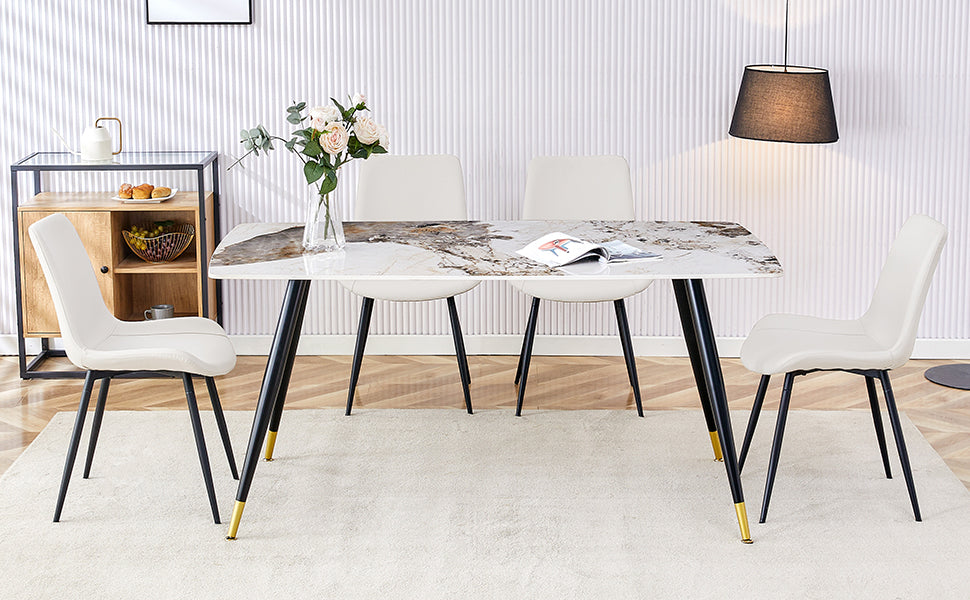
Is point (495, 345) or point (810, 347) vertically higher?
point (810, 347)

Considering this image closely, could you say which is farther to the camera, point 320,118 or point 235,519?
point 320,118

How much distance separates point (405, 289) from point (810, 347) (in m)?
1.37

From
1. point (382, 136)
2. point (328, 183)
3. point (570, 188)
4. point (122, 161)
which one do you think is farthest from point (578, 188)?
point (122, 161)

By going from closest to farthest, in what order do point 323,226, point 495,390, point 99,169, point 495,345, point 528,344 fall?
1. point 323,226
2. point 528,344
3. point 99,169
4. point 495,390
5. point 495,345

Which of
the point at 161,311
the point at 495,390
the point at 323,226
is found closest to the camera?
the point at 323,226

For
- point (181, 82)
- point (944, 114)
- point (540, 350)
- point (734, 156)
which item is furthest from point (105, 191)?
point (944, 114)

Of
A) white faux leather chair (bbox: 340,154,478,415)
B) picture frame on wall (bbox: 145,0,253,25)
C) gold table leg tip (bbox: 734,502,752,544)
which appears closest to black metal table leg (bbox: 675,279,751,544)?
gold table leg tip (bbox: 734,502,752,544)

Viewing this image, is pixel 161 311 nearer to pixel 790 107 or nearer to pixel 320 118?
pixel 320 118

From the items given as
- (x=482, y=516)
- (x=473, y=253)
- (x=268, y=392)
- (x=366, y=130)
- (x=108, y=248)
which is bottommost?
(x=482, y=516)

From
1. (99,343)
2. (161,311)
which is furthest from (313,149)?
(161,311)

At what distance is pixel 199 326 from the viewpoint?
3.11 meters

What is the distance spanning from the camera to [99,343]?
9.61 feet

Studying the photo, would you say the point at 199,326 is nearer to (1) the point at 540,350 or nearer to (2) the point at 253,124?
(2) the point at 253,124

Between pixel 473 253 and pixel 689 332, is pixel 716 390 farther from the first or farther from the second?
pixel 473 253
